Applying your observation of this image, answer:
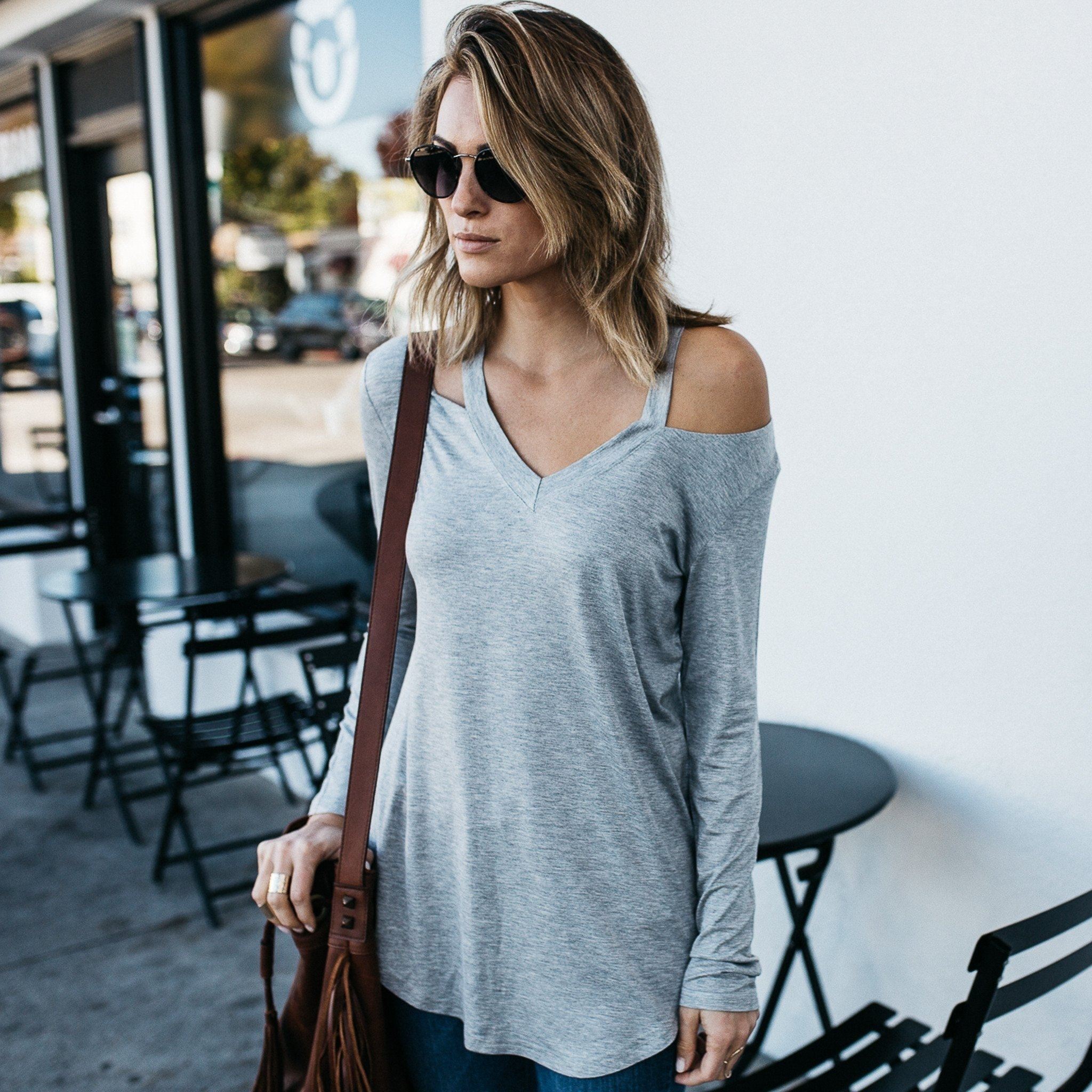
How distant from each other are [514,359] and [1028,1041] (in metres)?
1.92

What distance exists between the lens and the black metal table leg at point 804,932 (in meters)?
2.38

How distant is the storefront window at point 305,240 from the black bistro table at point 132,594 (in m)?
0.47

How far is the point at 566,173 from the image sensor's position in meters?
1.23

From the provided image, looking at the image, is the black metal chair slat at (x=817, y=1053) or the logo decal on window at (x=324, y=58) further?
the logo decal on window at (x=324, y=58)

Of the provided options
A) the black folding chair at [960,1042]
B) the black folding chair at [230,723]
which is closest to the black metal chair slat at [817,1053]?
the black folding chair at [960,1042]

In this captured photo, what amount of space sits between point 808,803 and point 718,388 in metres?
1.22

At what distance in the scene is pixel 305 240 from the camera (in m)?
4.88

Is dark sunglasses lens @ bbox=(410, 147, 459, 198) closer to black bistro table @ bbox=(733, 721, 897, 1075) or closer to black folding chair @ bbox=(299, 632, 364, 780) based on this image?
black bistro table @ bbox=(733, 721, 897, 1075)

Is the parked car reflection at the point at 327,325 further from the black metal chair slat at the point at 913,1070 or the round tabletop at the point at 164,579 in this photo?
the black metal chair slat at the point at 913,1070

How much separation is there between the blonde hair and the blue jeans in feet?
2.56

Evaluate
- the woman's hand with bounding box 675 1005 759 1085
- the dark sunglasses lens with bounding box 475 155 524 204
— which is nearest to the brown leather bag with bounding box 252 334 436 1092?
the dark sunglasses lens with bounding box 475 155 524 204

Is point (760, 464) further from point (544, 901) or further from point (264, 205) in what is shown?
point (264, 205)

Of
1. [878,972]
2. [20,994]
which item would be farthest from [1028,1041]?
[20,994]

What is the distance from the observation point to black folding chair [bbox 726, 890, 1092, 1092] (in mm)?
1435
